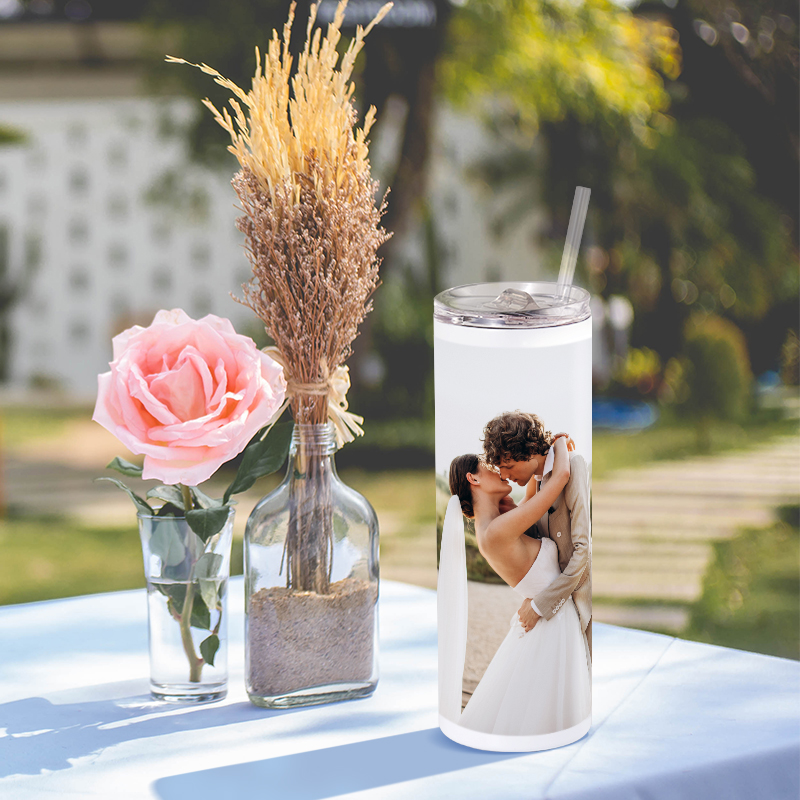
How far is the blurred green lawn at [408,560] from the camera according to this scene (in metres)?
3.74

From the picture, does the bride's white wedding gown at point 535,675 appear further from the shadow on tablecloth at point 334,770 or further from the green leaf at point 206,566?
the green leaf at point 206,566

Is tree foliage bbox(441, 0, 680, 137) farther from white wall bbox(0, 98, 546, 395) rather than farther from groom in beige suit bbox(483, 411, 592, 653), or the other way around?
groom in beige suit bbox(483, 411, 592, 653)

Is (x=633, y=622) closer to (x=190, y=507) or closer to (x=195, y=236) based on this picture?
(x=190, y=507)

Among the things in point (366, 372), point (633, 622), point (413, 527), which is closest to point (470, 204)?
point (366, 372)

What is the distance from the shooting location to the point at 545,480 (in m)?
0.83

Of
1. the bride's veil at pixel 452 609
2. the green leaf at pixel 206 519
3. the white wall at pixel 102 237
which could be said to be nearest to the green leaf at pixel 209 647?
the green leaf at pixel 206 519

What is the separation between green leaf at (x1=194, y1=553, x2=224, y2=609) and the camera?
963 mm

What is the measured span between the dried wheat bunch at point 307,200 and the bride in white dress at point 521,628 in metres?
0.22

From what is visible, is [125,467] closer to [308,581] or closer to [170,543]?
[170,543]

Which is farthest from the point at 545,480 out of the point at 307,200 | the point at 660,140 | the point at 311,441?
the point at 660,140

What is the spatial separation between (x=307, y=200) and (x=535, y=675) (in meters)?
0.49

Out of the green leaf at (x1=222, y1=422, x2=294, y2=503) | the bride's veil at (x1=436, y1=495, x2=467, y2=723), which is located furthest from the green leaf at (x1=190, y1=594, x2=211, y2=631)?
the bride's veil at (x1=436, y1=495, x2=467, y2=723)

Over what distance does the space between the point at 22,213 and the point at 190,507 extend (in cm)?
850

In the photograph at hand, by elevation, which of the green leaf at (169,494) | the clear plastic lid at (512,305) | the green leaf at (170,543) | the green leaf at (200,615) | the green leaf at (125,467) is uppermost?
the clear plastic lid at (512,305)
